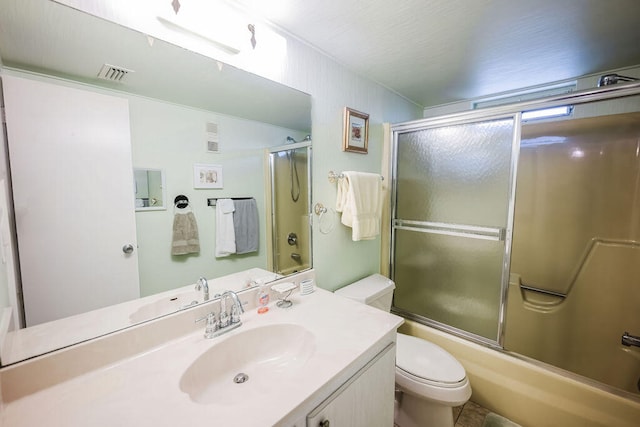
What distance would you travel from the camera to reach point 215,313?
103 cm

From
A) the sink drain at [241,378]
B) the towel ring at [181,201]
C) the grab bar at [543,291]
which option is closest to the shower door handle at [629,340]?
the grab bar at [543,291]

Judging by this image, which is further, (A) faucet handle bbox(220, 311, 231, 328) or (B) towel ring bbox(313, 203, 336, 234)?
(B) towel ring bbox(313, 203, 336, 234)

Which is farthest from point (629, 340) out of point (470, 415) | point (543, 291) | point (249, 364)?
point (249, 364)

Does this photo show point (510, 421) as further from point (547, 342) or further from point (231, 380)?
point (231, 380)

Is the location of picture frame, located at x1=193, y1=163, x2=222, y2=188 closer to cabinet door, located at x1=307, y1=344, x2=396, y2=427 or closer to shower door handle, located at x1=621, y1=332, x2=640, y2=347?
cabinet door, located at x1=307, y1=344, x2=396, y2=427

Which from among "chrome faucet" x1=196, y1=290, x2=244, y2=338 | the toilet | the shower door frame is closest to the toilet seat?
the toilet

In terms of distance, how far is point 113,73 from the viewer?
2.69 feet

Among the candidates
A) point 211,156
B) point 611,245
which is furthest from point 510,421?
point 211,156

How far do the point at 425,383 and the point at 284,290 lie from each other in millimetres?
866

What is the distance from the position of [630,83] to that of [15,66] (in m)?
2.26

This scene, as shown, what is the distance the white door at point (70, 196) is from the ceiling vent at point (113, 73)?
0.06 meters

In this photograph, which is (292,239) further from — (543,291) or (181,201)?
(543,291)

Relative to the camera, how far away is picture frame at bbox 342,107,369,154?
1563 mm

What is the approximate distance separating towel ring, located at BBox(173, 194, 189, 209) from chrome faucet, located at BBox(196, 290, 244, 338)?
1.30 feet
